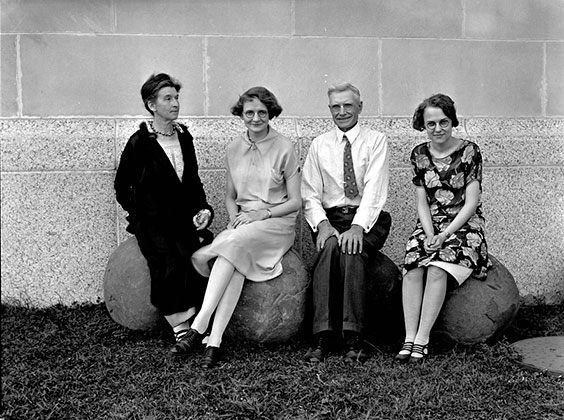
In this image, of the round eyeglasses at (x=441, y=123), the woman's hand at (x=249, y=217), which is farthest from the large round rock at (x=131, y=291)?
the round eyeglasses at (x=441, y=123)

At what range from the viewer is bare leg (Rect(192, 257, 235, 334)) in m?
5.05

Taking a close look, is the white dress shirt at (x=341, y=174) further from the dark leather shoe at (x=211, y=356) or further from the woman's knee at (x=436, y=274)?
the dark leather shoe at (x=211, y=356)

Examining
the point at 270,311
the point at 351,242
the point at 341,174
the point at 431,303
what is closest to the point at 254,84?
the point at 341,174

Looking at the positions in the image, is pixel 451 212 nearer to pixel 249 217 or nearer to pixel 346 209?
pixel 346 209

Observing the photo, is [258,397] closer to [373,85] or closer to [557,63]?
[373,85]

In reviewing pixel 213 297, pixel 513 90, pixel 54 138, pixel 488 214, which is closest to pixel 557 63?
pixel 513 90

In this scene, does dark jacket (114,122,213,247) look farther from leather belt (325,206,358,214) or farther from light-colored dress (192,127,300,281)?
leather belt (325,206,358,214)

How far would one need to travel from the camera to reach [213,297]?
506cm

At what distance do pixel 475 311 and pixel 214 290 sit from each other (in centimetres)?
178

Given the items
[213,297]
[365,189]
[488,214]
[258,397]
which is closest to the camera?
[258,397]

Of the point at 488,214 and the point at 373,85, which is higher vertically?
the point at 373,85

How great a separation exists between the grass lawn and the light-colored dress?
59 cm

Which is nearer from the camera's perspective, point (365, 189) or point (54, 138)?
point (365, 189)

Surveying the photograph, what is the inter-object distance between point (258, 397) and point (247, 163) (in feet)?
6.34
